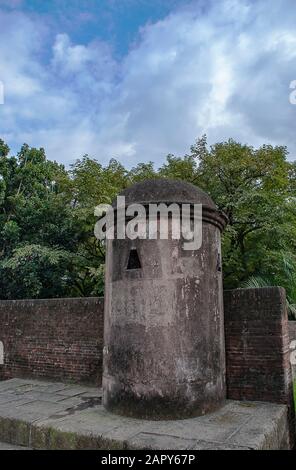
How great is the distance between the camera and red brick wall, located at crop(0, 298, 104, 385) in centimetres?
709

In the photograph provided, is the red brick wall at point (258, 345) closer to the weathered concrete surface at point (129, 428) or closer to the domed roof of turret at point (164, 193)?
the weathered concrete surface at point (129, 428)

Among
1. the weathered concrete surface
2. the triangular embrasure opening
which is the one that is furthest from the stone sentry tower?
the weathered concrete surface

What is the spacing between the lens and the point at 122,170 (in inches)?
547

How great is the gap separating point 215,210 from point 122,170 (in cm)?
866

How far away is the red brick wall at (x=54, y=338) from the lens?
709 cm

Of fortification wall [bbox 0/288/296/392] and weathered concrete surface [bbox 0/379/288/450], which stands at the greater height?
fortification wall [bbox 0/288/296/392]

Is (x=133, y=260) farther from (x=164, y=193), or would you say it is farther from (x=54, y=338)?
(x=54, y=338)

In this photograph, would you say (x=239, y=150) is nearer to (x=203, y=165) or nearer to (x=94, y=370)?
(x=203, y=165)

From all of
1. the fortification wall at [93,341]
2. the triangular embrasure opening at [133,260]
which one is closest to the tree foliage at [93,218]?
the fortification wall at [93,341]

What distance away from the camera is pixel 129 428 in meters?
4.42

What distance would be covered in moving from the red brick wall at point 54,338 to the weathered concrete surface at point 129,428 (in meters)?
1.26

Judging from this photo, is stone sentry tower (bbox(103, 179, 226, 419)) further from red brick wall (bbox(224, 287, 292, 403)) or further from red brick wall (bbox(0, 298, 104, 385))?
red brick wall (bbox(0, 298, 104, 385))

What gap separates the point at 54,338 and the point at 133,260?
323 centimetres

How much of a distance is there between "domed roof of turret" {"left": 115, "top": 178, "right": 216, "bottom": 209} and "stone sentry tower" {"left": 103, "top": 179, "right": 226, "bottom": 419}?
0.01 metres
